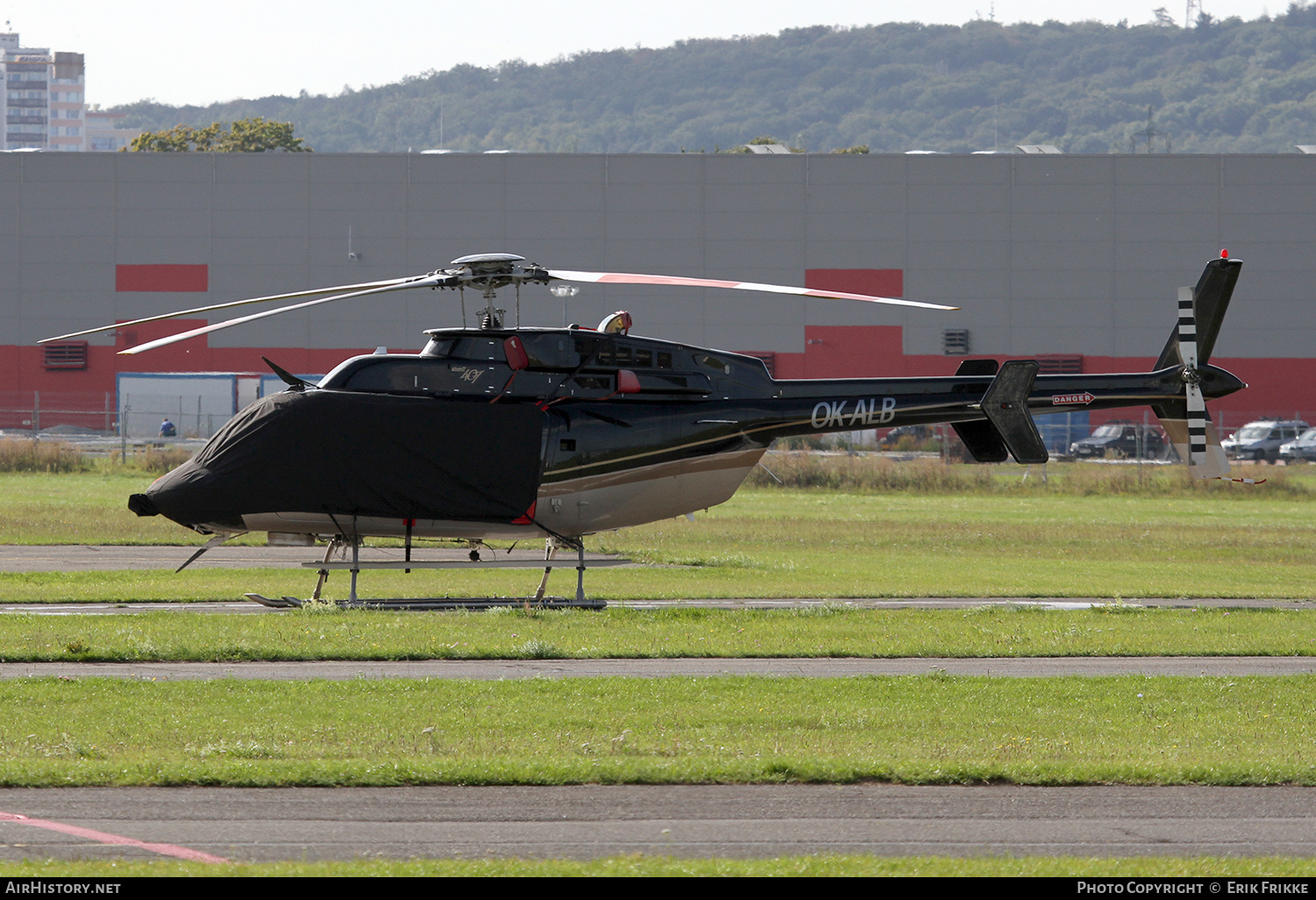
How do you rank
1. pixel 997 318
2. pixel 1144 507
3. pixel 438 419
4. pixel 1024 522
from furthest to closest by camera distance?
pixel 997 318
pixel 1144 507
pixel 1024 522
pixel 438 419

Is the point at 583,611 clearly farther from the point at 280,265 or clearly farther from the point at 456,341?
the point at 280,265

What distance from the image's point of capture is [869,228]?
231 feet

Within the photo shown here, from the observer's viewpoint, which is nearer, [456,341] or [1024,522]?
[456,341]

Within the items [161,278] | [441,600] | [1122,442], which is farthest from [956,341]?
[441,600]

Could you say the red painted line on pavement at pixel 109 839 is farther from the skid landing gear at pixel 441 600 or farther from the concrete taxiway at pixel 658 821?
the skid landing gear at pixel 441 600

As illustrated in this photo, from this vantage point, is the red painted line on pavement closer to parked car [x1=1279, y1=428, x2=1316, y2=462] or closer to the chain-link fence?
the chain-link fence

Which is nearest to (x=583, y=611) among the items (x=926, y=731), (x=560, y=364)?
(x=560, y=364)

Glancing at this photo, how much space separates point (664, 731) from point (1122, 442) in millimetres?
56313

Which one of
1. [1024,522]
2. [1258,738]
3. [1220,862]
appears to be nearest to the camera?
[1220,862]

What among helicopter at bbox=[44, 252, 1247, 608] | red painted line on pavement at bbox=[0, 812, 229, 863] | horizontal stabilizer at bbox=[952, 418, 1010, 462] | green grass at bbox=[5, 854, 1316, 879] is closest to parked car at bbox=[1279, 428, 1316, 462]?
helicopter at bbox=[44, 252, 1247, 608]

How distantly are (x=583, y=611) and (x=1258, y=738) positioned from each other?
30.1 ft

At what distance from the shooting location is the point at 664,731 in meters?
11.5

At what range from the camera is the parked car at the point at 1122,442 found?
62.7 metres

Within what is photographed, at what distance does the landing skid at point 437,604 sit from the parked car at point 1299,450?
4904 centimetres
